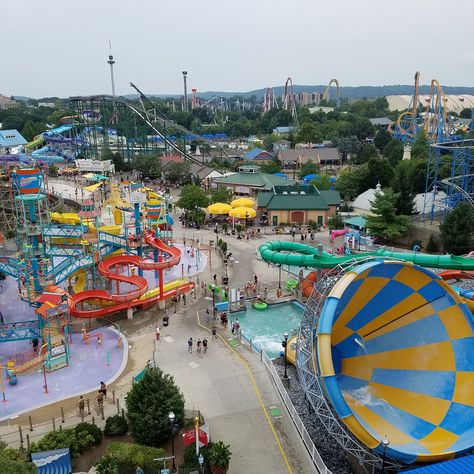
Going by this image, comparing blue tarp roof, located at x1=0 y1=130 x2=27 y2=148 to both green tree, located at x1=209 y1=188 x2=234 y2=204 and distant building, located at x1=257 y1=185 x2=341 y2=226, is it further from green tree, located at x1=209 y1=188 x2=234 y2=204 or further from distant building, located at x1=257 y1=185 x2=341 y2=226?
distant building, located at x1=257 y1=185 x2=341 y2=226

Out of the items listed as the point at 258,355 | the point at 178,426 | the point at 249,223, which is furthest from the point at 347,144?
the point at 178,426

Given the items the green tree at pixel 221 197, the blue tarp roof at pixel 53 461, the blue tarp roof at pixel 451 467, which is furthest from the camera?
the green tree at pixel 221 197

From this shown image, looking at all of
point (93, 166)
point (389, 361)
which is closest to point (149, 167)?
point (93, 166)

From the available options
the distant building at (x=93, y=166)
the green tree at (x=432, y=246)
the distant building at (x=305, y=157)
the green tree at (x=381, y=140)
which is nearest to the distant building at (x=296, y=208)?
the green tree at (x=432, y=246)

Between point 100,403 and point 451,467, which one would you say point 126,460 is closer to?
point 100,403

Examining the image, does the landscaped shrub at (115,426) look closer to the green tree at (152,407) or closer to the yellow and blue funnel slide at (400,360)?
the green tree at (152,407)

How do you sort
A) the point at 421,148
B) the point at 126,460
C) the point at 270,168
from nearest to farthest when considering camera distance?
the point at 126,460
the point at 421,148
the point at 270,168
